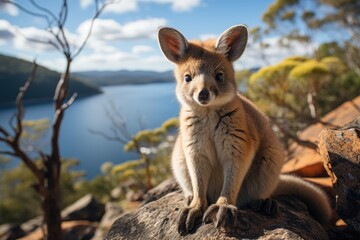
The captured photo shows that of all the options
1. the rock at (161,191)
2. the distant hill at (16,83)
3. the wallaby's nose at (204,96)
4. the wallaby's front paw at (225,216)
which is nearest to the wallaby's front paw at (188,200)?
the wallaby's front paw at (225,216)

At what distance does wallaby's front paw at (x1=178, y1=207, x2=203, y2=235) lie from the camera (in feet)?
12.7

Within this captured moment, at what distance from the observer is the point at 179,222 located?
12.8 feet

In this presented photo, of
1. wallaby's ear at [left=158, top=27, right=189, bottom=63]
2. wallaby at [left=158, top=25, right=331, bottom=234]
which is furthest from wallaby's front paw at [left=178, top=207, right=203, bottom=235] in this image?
wallaby's ear at [left=158, top=27, right=189, bottom=63]

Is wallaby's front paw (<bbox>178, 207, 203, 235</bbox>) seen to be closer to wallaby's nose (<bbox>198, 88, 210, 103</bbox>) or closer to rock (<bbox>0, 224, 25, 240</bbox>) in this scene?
wallaby's nose (<bbox>198, 88, 210, 103</bbox>)

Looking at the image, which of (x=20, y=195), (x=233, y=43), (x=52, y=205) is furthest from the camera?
(x=20, y=195)

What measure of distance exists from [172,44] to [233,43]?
30.5 inches

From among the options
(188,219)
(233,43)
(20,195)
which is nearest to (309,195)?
(188,219)

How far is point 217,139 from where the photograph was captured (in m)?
4.06

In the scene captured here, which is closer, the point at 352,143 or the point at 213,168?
the point at 352,143

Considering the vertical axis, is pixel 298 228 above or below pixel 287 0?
below

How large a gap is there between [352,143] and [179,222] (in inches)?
84.4

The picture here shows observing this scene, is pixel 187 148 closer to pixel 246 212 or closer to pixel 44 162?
pixel 246 212

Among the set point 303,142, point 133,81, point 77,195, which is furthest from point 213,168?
point 133,81

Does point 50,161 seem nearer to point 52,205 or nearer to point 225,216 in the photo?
point 52,205
